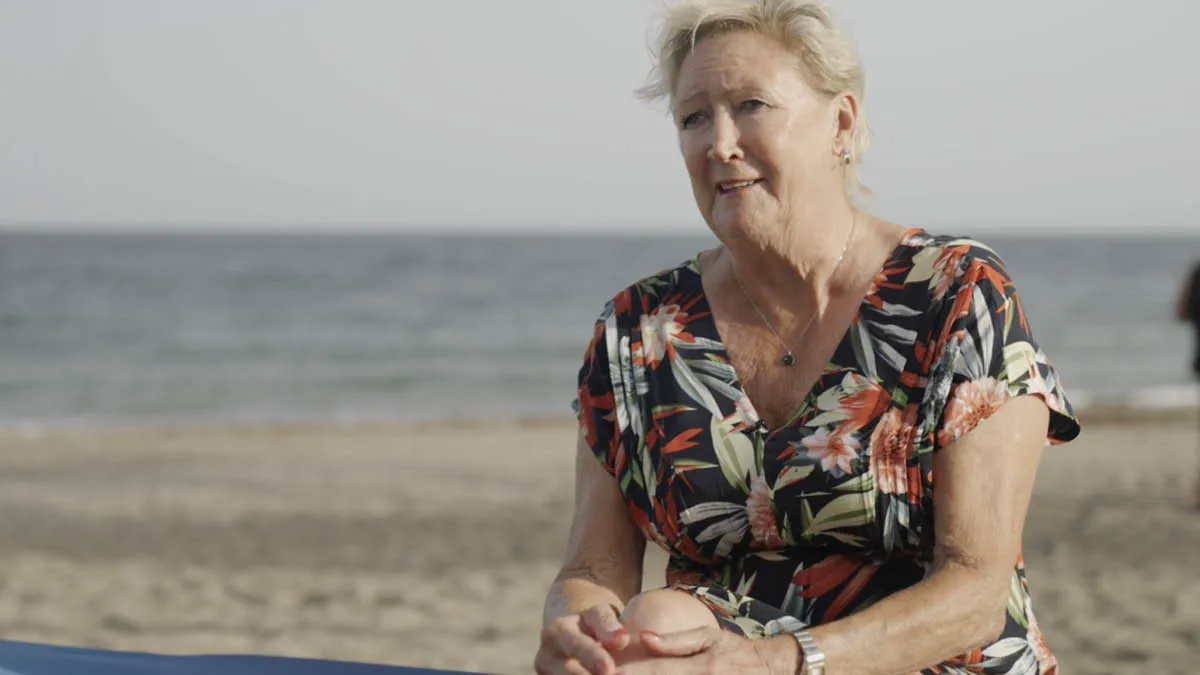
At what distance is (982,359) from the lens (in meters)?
2.40

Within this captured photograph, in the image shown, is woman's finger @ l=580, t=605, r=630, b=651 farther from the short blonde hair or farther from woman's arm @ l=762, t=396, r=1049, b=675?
the short blonde hair

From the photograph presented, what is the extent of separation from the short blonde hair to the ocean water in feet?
42.7

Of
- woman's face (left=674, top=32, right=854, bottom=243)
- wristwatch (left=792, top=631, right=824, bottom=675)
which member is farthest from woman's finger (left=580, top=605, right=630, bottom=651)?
woman's face (left=674, top=32, right=854, bottom=243)

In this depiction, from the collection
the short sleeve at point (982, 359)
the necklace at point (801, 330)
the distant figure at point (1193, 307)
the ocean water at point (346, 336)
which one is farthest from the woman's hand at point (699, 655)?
the ocean water at point (346, 336)

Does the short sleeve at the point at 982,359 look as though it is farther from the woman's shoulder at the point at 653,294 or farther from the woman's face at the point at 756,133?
the woman's shoulder at the point at 653,294

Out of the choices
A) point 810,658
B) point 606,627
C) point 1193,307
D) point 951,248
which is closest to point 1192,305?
point 1193,307

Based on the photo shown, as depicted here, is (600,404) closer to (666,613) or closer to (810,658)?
(666,613)

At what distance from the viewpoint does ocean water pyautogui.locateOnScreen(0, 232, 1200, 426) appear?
17156 mm

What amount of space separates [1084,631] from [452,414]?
10.7 meters

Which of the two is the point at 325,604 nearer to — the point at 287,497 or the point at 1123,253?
the point at 287,497

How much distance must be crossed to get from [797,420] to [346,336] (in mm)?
23338

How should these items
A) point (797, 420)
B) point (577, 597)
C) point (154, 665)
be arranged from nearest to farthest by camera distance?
1. point (797, 420)
2. point (577, 597)
3. point (154, 665)

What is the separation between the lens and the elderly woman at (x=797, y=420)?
2.35m

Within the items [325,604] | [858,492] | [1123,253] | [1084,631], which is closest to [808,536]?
[858,492]
